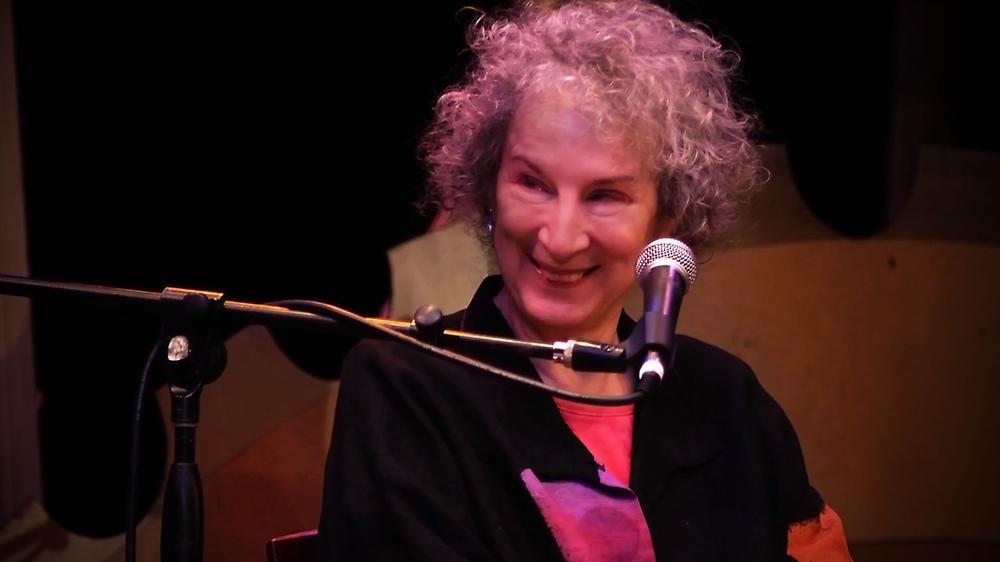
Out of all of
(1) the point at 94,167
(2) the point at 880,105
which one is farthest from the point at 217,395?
(2) the point at 880,105

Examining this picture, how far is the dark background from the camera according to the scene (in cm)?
237

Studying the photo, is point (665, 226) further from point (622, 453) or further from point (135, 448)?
point (135, 448)

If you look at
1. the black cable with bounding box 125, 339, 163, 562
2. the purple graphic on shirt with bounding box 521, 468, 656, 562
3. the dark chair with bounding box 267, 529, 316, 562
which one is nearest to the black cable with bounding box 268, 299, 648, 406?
the black cable with bounding box 125, 339, 163, 562

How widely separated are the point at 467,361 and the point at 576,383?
549mm

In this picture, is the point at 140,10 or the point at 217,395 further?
the point at 217,395

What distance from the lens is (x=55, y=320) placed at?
2398 millimetres

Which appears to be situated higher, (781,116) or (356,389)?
(781,116)

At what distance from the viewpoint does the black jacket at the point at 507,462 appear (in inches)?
61.7

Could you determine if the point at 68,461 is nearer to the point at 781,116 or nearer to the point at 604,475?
the point at 604,475

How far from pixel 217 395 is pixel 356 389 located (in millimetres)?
1002

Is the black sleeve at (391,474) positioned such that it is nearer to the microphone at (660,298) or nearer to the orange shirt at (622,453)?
the orange shirt at (622,453)

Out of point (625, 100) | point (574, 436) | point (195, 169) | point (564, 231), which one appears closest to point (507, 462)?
point (574, 436)

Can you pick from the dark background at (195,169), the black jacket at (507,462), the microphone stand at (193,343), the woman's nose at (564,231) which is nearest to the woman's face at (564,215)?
the woman's nose at (564,231)

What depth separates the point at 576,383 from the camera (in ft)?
6.15
